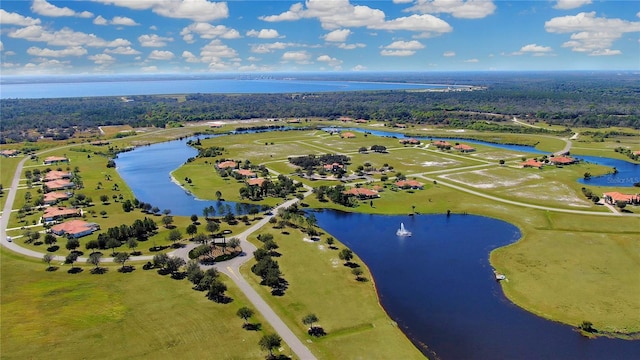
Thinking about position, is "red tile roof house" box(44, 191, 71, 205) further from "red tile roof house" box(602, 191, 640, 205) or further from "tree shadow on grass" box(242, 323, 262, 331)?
"red tile roof house" box(602, 191, 640, 205)

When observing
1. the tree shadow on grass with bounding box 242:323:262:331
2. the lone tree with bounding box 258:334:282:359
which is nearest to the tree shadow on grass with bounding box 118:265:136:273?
the tree shadow on grass with bounding box 242:323:262:331

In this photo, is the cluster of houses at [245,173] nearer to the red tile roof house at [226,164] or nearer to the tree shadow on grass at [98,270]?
the red tile roof house at [226,164]

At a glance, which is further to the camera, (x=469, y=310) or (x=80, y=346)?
(x=469, y=310)

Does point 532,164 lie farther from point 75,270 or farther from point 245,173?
point 75,270

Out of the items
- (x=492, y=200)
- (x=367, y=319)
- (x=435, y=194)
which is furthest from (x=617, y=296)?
(x=435, y=194)

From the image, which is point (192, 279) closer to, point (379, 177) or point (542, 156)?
point (379, 177)

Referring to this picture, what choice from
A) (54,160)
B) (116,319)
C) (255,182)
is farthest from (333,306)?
(54,160)
